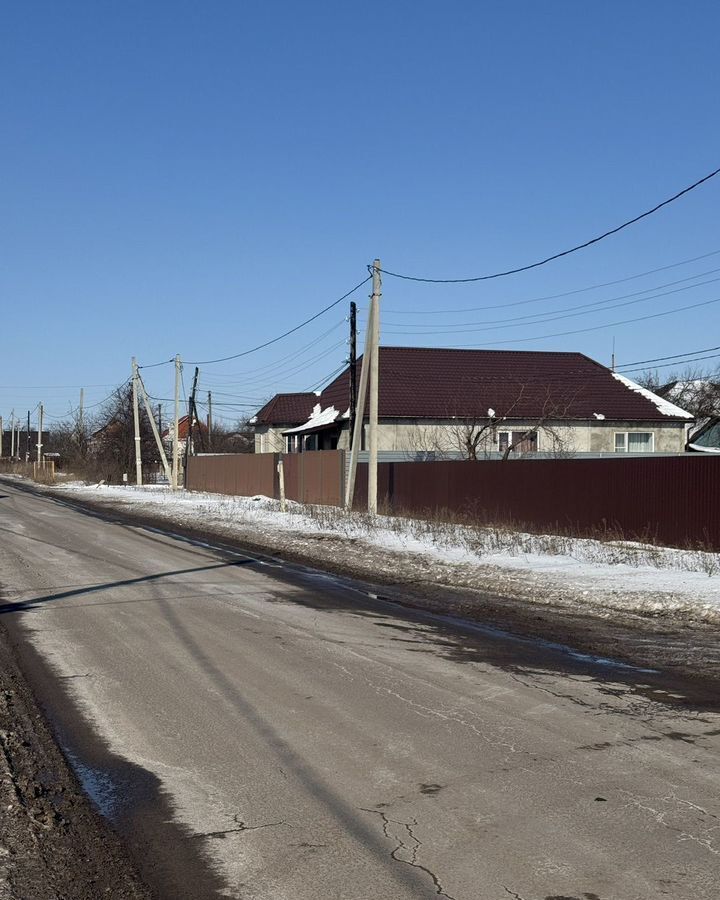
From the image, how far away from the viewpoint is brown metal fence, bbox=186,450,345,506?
3638 centimetres

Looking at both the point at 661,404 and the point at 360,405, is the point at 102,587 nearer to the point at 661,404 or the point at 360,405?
the point at 360,405

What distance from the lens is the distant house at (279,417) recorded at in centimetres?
6288

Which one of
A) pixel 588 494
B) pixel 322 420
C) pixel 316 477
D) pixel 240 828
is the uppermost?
pixel 322 420

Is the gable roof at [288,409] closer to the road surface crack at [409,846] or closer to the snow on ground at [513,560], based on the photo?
the snow on ground at [513,560]

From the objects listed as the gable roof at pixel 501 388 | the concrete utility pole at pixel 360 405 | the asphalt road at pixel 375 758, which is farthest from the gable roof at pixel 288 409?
the asphalt road at pixel 375 758

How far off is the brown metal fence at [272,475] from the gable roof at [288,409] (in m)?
7.14

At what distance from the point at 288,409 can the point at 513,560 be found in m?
46.5

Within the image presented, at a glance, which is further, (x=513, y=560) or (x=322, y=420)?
(x=322, y=420)

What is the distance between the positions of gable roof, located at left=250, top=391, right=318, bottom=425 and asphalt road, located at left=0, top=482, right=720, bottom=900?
168 feet

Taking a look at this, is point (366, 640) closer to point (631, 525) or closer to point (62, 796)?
point (62, 796)

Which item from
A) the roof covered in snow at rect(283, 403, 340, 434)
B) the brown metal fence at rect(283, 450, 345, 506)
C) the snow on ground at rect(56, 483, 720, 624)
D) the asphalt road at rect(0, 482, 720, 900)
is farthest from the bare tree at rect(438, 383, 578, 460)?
the asphalt road at rect(0, 482, 720, 900)

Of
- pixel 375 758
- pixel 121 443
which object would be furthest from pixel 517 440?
pixel 121 443

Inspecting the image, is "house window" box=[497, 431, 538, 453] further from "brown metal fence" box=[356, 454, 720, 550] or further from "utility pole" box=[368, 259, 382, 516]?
"utility pole" box=[368, 259, 382, 516]

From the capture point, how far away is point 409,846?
4.75 m
